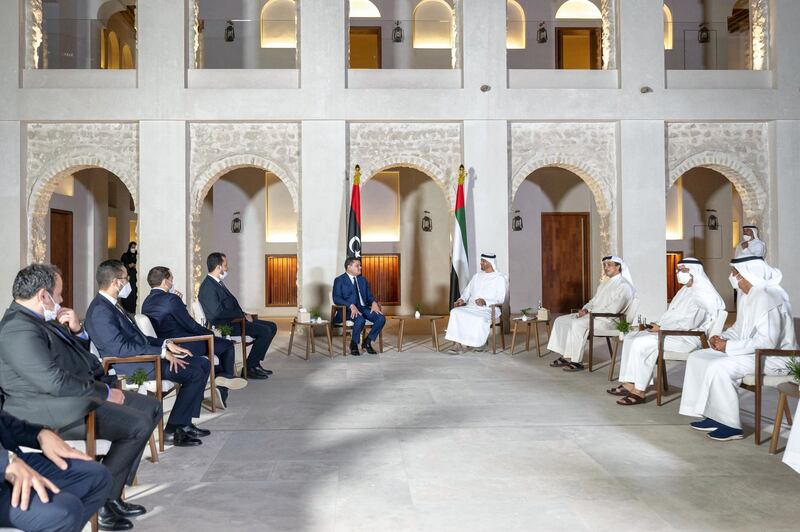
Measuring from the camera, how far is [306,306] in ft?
34.7

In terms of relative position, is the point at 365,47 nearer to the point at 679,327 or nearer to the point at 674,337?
the point at 679,327

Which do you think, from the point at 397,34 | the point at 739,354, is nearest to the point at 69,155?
the point at 397,34

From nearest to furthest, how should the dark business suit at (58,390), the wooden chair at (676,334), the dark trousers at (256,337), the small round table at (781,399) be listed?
the dark business suit at (58,390)
the small round table at (781,399)
the wooden chair at (676,334)
the dark trousers at (256,337)

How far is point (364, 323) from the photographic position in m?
8.93

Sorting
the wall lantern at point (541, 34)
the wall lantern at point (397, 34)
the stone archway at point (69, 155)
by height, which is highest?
the wall lantern at point (541, 34)

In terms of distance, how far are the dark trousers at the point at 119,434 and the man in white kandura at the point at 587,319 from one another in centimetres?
514

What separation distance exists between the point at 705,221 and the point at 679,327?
32.1 ft

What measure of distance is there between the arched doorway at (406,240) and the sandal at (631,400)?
8672 millimetres

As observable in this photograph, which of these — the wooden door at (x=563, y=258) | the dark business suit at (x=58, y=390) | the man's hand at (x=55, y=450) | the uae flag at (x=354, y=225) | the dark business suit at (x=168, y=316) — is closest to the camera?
the man's hand at (x=55, y=450)

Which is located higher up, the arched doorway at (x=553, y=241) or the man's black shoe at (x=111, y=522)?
the arched doorway at (x=553, y=241)

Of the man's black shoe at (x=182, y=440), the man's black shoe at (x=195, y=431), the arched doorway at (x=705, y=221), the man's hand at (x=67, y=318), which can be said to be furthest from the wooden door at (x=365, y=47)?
the man's hand at (x=67, y=318)

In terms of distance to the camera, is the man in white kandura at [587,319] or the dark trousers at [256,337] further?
the man in white kandura at [587,319]

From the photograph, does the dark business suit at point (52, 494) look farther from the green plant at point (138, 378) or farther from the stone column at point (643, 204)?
the stone column at point (643, 204)

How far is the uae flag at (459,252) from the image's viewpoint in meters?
9.88
